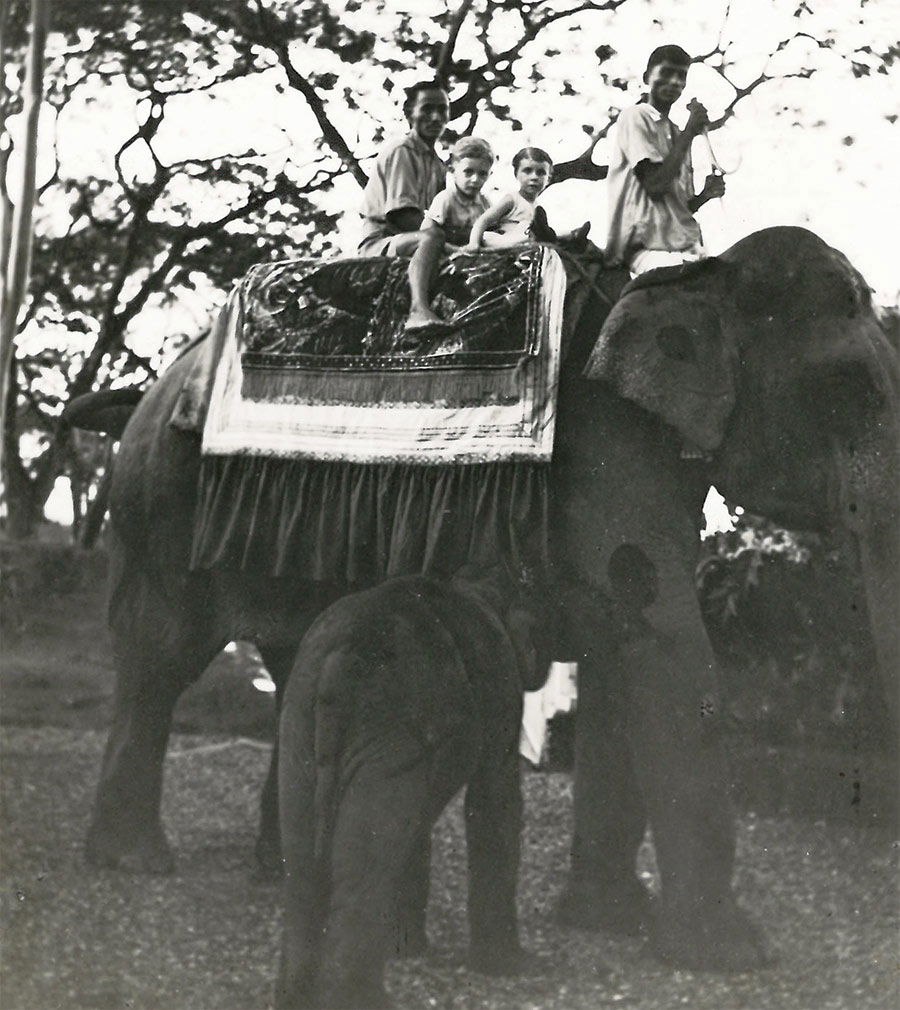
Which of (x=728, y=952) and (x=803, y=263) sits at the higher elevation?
(x=803, y=263)

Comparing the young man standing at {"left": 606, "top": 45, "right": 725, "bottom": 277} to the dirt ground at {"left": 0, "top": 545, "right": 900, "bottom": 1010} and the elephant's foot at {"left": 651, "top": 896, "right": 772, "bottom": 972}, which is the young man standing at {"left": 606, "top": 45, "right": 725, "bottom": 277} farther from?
the elephant's foot at {"left": 651, "top": 896, "right": 772, "bottom": 972}

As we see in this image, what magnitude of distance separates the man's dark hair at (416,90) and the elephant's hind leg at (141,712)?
1.39 metres

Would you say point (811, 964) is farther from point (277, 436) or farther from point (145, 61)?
point (145, 61)

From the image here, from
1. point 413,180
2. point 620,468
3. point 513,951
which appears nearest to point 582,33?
point 413,180

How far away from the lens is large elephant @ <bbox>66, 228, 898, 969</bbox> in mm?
3277

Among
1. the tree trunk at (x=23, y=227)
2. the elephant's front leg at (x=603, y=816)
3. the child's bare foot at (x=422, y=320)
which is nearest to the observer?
the tree trunk at (x=23, y=227)

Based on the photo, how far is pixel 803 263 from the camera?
3.51m

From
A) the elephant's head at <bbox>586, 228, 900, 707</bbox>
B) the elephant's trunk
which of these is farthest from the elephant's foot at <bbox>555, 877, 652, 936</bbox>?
the elephant's head at <bbox>586, 228, 900, 707</bbox>

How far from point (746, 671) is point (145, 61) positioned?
7.23 feet

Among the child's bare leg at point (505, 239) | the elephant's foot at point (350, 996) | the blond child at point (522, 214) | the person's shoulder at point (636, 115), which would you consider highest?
the person's shoulder at point (636, 115)

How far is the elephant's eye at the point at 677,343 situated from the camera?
3.48 m

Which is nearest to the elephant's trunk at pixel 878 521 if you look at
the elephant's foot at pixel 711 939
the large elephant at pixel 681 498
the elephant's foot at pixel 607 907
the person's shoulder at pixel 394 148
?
the large elephant at pixel 681 498

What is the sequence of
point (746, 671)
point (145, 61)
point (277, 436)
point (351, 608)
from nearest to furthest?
point (351, 608) → point (746, 671) → point (277, 436) → point (145, 61)

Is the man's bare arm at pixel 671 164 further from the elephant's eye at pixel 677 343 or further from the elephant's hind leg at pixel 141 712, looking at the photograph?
the elephant's hind leg at pixel 141 712
